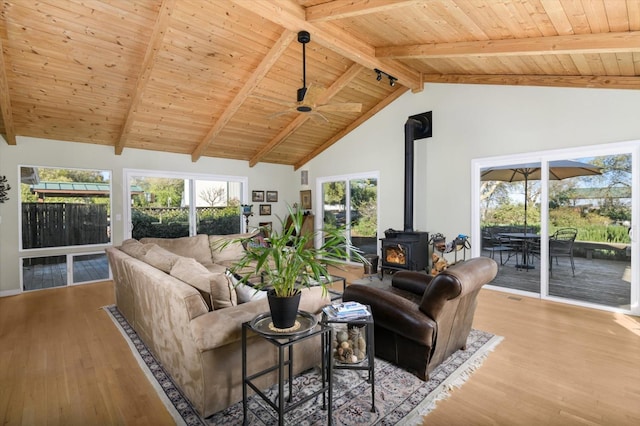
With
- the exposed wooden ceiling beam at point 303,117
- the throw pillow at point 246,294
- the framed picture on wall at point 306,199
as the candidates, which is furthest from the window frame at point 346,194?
the throw pillow at point 246,294

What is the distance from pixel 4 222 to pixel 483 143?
24.6ft

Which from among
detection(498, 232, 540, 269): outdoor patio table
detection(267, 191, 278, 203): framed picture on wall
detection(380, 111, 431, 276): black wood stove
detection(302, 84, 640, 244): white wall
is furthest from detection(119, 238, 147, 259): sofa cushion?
detection(498, 232, 540, 269): outdoor patio table

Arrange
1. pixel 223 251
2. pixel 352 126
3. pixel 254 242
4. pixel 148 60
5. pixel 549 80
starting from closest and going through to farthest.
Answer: pixel 148 60
pixel 549 80
pixel 254 242
pixel 223 251
pixel 352 126

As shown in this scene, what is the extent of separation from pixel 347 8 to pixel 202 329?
3261 mm

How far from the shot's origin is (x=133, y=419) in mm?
1952

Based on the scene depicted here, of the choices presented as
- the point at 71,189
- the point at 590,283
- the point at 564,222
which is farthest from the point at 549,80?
the point at 71,189

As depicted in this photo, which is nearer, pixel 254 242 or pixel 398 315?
pixel 398 315

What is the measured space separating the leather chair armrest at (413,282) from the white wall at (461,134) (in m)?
2.56

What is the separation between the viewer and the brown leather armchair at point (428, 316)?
218 cm

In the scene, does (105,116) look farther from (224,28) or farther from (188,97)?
(224,28)

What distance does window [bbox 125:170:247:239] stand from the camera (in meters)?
6.11

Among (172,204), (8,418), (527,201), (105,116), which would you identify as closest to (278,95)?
(105,116)

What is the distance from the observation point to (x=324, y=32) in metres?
3.82

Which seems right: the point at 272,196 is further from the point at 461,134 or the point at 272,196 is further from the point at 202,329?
the point at 202,329
